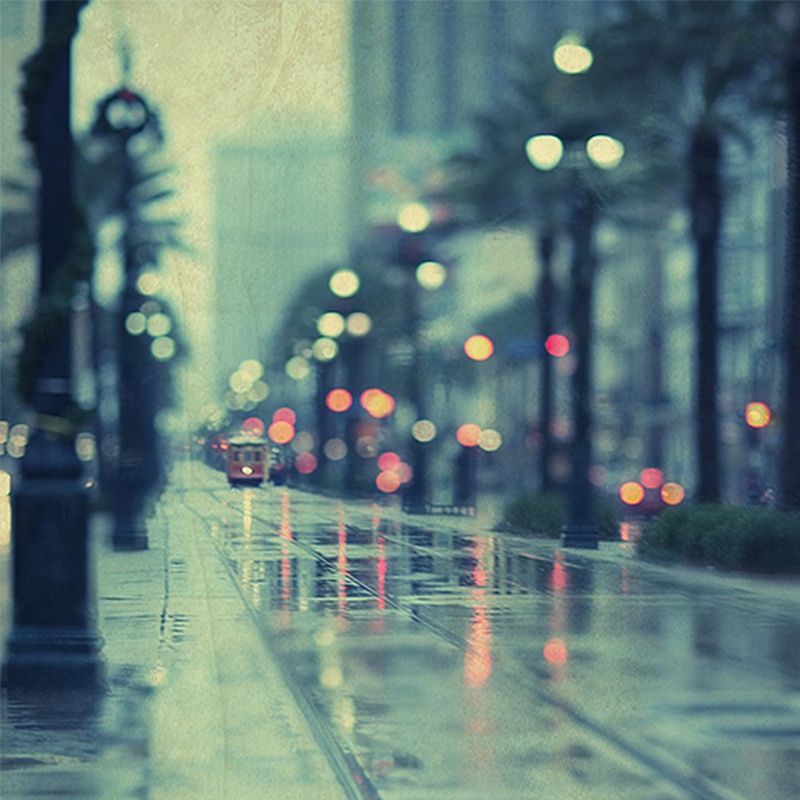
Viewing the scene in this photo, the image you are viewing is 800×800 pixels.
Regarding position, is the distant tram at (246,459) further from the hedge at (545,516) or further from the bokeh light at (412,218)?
the hedge at (545,516)

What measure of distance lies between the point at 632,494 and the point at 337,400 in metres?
49.2

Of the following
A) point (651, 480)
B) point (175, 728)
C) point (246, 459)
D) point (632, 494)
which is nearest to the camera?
point (175, 728)

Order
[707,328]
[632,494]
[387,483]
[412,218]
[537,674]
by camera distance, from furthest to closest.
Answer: [387,483], [632,494], [412,218], [707,328], [537,674]

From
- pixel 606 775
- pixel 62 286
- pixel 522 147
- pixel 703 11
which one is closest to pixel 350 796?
pixel 606 775

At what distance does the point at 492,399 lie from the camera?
152 meters

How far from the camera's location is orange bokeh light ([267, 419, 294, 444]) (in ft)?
505

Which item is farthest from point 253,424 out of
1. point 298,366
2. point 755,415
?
point 755,415

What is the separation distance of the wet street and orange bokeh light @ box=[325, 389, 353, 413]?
241ft

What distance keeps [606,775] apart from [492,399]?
14215cm

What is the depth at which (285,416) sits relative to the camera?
154500 millimetres

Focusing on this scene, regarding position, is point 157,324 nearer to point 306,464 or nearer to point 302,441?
point 306,464

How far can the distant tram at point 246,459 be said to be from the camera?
329ft

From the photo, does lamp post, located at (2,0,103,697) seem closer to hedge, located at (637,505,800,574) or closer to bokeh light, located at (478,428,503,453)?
hedge, located at (637,505,800,574)

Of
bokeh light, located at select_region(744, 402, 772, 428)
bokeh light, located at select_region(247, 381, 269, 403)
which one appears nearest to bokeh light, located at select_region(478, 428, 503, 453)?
bokeh light, located at select_region(247, 381, 269, 403)
